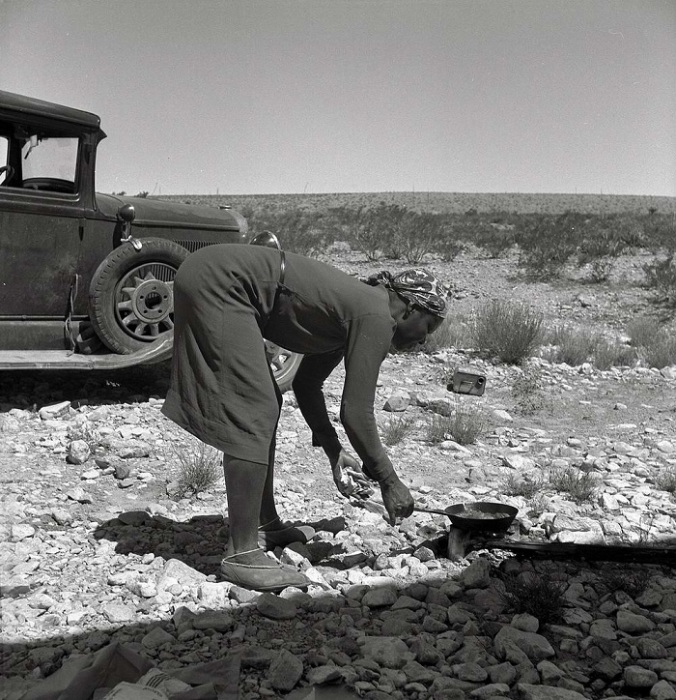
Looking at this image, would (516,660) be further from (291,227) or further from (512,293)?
(291,227)

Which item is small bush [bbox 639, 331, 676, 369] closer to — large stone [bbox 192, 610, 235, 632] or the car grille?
the car grille

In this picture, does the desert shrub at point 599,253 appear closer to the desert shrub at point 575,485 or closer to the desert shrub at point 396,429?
the desert shrub at point 396,429

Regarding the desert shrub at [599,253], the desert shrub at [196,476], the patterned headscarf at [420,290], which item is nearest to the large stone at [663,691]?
the patterned headscarf at [420,290]

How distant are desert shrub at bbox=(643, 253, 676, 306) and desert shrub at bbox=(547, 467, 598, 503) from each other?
337 inches

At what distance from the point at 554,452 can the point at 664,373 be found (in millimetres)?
3443

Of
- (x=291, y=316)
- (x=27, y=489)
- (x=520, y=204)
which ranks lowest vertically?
(x=27, y=489)

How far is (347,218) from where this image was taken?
31422 mm

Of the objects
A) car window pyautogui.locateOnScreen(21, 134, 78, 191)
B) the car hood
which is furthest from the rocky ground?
car window pyautogui.locateOnScreen(21, 134, 78, 191)

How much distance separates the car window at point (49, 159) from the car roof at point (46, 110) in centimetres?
16

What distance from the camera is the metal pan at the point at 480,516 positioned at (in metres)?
3.86

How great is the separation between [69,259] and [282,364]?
1920 mm

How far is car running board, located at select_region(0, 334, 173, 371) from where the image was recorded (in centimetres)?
574

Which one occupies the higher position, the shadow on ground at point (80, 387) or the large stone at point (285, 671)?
the shadow on ground at point (80, 387)

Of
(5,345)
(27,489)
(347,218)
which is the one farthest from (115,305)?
(347,218)
